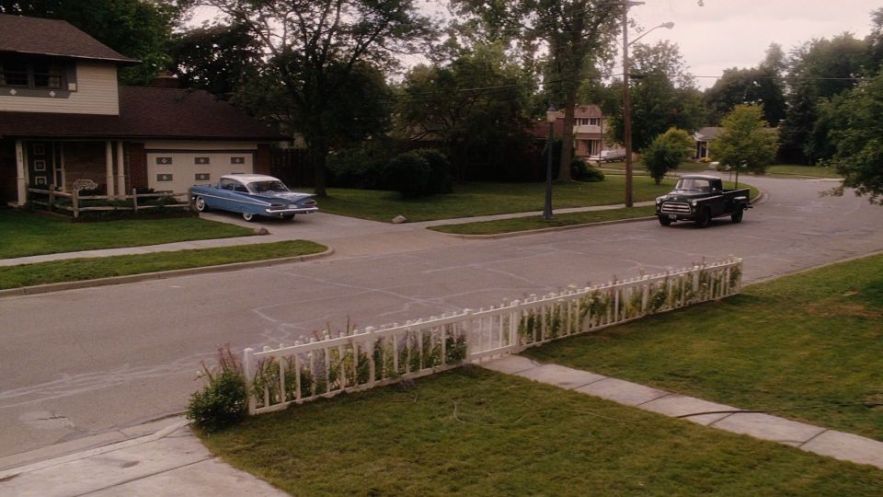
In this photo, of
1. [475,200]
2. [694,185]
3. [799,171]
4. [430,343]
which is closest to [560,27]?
[475,200]

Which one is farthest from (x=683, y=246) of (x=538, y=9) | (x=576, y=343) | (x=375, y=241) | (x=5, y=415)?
(x=538, y=9)

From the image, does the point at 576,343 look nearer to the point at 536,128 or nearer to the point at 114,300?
the point at 114,300

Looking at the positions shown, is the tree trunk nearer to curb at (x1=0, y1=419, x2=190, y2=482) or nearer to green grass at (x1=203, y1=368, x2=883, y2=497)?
green grass at (x1=203, y1=368, x2=883, y2=497)

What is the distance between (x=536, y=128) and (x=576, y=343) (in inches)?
1780

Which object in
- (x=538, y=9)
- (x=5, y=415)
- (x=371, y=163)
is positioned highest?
(x=538, y=9)

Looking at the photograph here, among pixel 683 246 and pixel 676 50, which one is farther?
pixel 676 50

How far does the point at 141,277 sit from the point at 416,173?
18.6m

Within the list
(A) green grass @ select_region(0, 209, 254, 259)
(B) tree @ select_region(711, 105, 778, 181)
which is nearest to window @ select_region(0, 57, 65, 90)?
(A) green grass @ select_region(0, 209, 254, 259)

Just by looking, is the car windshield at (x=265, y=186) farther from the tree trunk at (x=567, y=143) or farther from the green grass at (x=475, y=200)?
the tree trunk at (x=567, y=143)

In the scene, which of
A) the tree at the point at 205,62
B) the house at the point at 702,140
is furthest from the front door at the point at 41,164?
the house at the point at 702,140

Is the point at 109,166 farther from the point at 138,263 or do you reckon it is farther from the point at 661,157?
the point at 661,157

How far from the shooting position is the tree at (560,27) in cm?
4462

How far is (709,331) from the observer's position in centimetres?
1111

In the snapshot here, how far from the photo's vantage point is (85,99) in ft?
94.1
